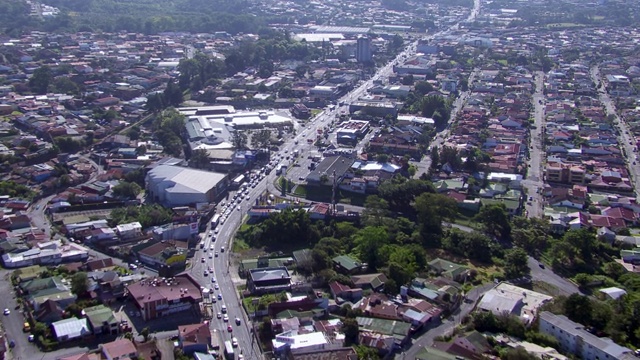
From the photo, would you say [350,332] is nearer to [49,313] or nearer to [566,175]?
[49,313]

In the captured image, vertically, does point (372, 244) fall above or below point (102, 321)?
below

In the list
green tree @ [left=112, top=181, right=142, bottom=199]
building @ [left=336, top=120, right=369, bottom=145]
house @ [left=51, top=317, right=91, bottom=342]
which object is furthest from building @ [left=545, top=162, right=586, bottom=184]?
house @ [left=51, top=317, right=91, bottom=342]

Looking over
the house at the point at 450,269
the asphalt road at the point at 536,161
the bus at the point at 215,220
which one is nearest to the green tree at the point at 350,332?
the house at the point at 450,269

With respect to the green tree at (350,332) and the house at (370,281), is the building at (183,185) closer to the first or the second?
the house at (370,281)

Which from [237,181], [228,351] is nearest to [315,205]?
[237,181]

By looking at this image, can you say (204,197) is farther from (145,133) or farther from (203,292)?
(145,133)

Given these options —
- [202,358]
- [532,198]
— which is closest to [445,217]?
[532,198]
